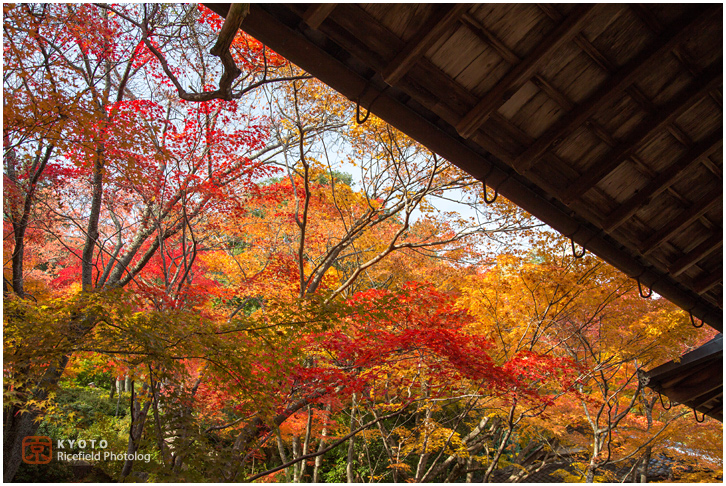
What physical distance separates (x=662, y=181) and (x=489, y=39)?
129 cm

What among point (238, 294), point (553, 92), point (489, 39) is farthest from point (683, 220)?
point (238, 294)

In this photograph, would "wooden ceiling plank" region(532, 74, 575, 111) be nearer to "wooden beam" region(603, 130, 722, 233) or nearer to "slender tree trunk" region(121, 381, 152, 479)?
"wooden beam" region(603, 130, 722, 233)

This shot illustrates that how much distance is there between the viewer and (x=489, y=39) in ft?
5.32

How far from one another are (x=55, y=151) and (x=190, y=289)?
3316 millimetres

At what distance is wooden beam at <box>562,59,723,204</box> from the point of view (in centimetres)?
174

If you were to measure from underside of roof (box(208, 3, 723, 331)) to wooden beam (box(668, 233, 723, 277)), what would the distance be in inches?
6.2

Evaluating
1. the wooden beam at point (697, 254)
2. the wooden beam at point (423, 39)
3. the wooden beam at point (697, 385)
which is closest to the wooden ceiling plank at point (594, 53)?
the wooden beam at point (423, 39)

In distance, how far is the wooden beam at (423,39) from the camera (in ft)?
4.93

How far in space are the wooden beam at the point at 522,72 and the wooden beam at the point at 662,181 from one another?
3.32 feet

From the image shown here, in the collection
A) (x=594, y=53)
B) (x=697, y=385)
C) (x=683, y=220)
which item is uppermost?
(x=594, y=53)

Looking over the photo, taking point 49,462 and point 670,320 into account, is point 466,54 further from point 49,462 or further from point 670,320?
point 49,462

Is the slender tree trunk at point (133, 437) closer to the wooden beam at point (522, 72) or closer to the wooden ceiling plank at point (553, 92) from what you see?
the wooden beam at point (522, 72)

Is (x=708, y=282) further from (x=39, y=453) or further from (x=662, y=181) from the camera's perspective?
(x=39, y=453)

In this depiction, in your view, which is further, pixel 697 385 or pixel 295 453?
pixel 295 453
